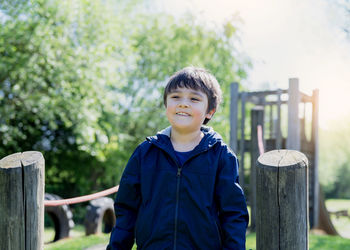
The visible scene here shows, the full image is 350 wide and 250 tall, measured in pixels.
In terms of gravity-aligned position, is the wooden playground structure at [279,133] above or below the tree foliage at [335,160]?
above

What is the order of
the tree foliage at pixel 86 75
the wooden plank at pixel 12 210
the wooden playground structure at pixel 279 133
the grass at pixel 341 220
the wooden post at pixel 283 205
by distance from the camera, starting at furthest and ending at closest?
the grass at pixel 341 220
the tree foliage at pixel 86 75
the wooden playground structure at pixel 279 133
the wooden plank at pixel 12 210
the wooden post at pixel 283 205

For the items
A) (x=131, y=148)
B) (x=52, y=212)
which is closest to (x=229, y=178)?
(x=52, y=212)

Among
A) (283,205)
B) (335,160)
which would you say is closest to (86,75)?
(283,205)

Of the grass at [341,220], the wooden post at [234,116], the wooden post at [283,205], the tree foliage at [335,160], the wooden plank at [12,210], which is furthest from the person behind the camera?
the tree foliage at [335,160]

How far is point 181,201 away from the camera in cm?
202

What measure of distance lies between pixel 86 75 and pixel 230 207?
10208mm

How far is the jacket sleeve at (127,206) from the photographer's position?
2.14 m

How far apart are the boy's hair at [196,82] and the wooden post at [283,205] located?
52 centimetres

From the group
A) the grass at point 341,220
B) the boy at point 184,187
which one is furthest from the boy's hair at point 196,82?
the grass at point 341,220

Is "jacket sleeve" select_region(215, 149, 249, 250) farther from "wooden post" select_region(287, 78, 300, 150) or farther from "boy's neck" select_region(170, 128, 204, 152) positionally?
"wooden post" select_region(287, 78, 300, 150)

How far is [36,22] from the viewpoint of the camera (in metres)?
10.7

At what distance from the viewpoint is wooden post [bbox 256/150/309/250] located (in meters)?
1.94

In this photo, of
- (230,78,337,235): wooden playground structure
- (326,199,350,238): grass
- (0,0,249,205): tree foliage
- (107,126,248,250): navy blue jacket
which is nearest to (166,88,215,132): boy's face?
(107,126,248,250): navy blue jacket

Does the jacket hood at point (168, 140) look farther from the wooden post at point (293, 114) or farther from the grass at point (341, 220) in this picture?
the grass at point (341, 220)
